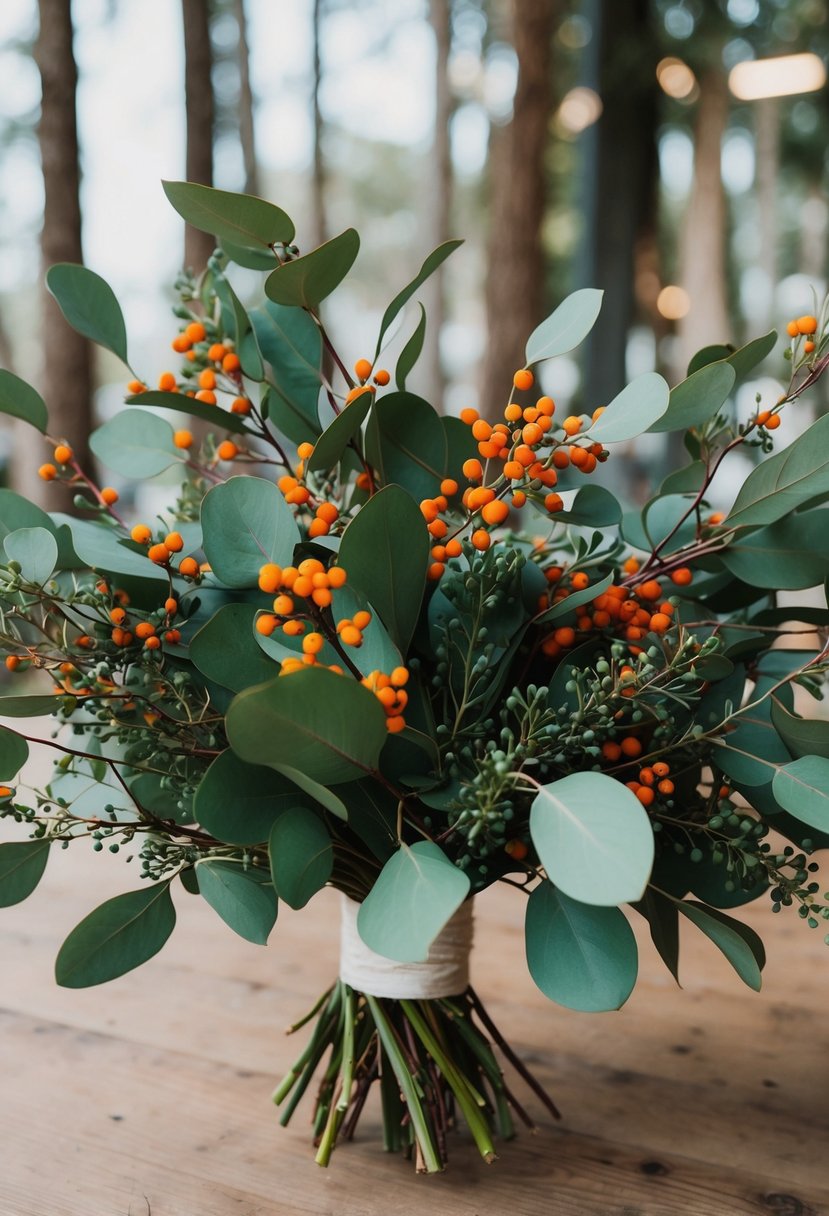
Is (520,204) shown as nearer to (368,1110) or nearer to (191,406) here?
(191,406)

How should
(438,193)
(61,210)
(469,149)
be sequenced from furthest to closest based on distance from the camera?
1. (469,149)
2. (438,193)
3. (61,210)

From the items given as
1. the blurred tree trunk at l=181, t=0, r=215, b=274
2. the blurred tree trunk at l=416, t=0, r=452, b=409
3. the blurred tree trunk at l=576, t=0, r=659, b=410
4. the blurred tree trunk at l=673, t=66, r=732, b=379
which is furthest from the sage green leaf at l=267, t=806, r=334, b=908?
the blurred tree trunk at l=673, t=66, r=732, b=379

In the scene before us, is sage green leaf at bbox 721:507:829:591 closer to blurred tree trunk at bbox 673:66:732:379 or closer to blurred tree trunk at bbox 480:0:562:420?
blurred tree trunk at bbox 480:0:562:420

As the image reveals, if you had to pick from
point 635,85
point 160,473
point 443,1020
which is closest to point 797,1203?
point 443,1020

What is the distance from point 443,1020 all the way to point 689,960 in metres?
0.41

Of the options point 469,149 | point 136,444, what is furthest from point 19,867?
point 469,149

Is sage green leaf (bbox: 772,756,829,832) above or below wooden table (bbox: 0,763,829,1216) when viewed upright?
above

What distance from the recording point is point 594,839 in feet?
1.28

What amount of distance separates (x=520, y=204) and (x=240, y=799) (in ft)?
13.2

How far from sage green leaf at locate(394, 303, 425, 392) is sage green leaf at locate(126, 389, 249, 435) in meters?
0.10

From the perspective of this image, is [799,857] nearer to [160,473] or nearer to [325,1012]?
[325,1012]

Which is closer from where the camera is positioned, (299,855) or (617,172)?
(299,855)

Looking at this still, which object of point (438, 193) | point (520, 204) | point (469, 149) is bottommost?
point (520, 204)

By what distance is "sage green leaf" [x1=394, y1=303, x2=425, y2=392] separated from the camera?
1.87ft
